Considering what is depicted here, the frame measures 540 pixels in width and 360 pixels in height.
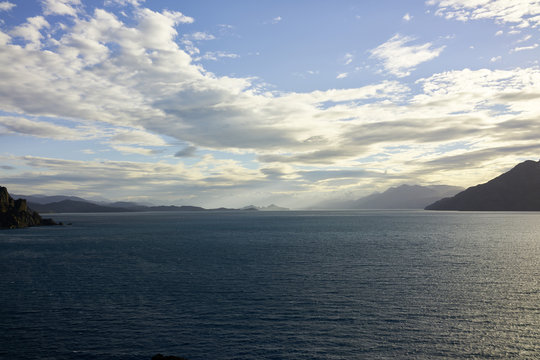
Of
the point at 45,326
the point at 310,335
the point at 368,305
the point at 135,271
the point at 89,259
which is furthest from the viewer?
the point at 89,259

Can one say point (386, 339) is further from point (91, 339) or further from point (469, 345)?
point (91, 339)

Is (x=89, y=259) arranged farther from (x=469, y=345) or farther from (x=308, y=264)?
(x=469, y=345)

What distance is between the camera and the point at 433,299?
48.6 m

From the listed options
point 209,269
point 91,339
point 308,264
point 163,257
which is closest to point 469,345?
point 91,339

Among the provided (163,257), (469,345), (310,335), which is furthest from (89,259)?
(469,345)

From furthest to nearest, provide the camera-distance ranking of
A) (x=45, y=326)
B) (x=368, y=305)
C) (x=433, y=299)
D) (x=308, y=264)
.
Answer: (x=308, y=264)
(x=433, y=299)
(x=368, y=305)
(x=45, y=326)

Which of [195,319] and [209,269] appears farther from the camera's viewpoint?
[209,269]

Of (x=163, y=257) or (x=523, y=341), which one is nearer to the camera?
(x=523, y=341)

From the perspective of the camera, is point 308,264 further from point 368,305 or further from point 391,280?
point 368,305

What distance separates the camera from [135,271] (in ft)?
232

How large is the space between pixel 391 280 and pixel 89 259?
72151mm

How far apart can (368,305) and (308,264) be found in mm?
32263

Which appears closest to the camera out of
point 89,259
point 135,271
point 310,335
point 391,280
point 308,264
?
point 310,335

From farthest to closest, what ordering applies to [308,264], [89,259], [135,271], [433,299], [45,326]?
[89,259] → [308,264] → [135,271] → [433,299] → [45,326]
